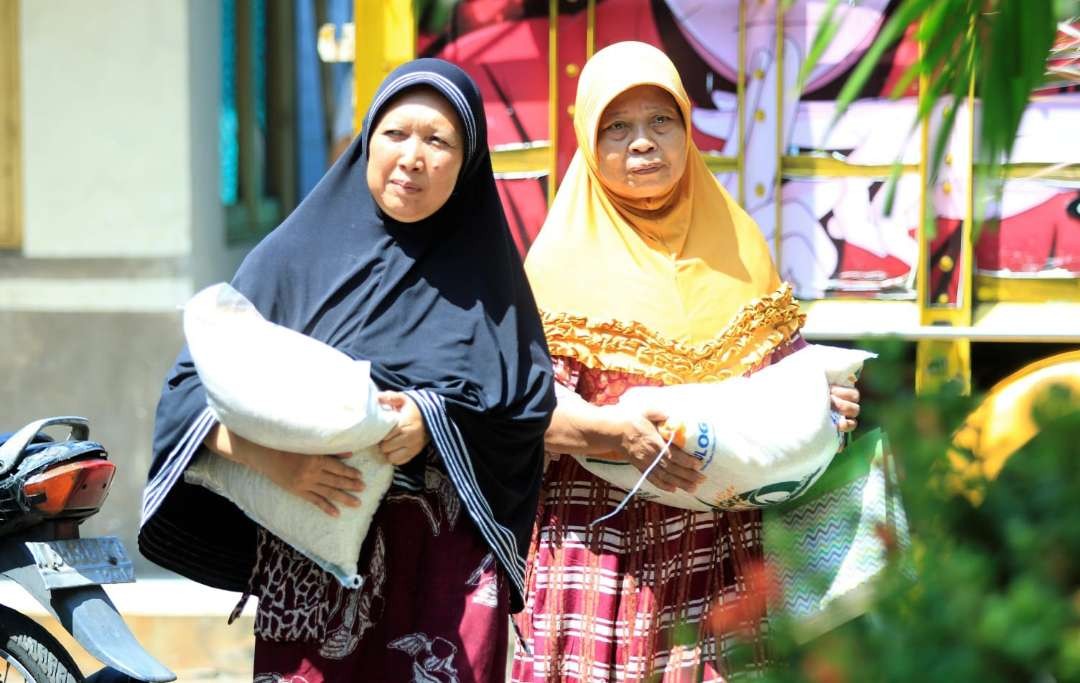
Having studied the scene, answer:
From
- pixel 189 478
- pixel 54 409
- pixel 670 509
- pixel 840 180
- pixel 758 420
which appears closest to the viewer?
pixel 189 478

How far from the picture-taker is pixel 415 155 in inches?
102

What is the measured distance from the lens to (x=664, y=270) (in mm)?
3086

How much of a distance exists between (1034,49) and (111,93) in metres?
4.03

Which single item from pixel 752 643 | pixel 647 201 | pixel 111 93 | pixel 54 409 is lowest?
pixel 54 409

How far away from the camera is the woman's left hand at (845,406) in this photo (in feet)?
10.0

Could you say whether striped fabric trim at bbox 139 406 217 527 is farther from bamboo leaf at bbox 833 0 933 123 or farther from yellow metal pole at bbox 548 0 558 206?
yellow metal pole at bbox 548 0 558 206

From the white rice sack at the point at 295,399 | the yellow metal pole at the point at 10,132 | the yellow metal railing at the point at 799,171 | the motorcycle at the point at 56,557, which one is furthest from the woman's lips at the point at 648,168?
the yellow metal pole at the point at 10,132

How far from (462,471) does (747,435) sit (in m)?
0.56

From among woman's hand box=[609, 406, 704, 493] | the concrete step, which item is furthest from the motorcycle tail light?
the concrete step

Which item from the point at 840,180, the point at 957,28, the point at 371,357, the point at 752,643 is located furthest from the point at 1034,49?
the point at 840,180

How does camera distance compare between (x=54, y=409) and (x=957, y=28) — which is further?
(x=54, y=409)

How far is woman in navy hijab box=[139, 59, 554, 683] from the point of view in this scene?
256cm

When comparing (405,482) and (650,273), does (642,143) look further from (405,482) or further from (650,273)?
(405,482)

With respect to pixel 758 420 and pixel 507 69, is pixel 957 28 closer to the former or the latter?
pixel 758 420
